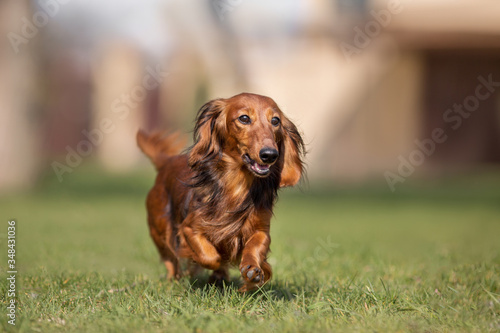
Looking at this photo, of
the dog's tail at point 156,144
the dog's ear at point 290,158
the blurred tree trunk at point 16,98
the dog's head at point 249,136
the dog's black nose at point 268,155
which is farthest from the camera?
the blurred tree trunk at point 16,98

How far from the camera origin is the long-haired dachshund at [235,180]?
3189 millimetres

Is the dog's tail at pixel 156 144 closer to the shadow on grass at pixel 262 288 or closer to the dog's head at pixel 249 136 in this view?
the shadow on grass at pixel 262 288

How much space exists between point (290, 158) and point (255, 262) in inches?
26.4

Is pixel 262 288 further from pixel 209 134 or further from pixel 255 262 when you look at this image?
pixel 209 134

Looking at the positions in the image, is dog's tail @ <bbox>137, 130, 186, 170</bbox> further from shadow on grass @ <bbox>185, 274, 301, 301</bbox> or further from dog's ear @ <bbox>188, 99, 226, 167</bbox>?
dog's ear @ <bbox>188, 99, 226, 167</bbox>

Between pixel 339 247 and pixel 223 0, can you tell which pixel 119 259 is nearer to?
pixel 339 247

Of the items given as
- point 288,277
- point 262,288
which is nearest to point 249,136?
point 262,288

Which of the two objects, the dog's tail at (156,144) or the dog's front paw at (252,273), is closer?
the dog's front paw at (252,273)

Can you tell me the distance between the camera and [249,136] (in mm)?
3154

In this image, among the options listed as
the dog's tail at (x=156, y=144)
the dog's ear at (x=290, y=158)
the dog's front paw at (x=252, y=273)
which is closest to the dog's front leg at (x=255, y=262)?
the dog's front paw at (x=252, y=273)

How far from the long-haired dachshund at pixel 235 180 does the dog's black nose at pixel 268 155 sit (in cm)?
7

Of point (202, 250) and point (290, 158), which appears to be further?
point (290, 158)

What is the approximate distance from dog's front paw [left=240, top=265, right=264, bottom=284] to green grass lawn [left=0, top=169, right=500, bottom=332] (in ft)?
0.43

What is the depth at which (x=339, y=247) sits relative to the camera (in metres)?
5.63
